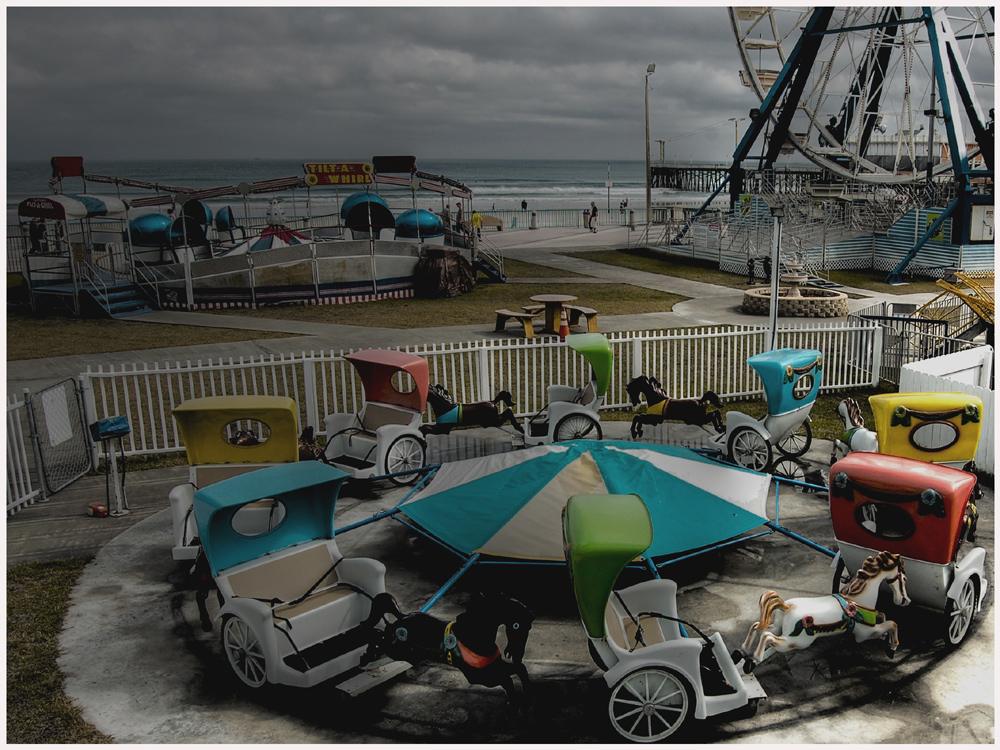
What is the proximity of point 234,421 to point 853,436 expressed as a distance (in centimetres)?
663

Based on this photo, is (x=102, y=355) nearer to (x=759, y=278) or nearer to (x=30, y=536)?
(x=30, y=536)

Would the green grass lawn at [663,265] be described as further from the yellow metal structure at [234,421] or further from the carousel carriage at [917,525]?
the yellow metal structure at [234,421]

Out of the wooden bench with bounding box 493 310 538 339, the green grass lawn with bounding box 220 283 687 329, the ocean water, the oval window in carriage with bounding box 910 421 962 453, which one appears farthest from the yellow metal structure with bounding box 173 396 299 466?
the ocean water

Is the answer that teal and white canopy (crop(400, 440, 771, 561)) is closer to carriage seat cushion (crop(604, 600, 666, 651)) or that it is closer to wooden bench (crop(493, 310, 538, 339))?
carriage seat cushion (crop(604, 600, 666, 651))

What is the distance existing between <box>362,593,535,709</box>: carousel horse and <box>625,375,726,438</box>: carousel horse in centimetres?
566

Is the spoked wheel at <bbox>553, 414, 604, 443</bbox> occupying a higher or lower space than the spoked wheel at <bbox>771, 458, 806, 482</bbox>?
higher

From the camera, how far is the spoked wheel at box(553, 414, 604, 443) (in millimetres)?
10078

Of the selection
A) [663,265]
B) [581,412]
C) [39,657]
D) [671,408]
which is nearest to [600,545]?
[39,657]

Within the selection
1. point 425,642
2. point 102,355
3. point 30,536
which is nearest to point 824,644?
point 425,642

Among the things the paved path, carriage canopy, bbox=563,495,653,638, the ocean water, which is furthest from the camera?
the ocean water

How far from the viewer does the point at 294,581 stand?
638 centimetres

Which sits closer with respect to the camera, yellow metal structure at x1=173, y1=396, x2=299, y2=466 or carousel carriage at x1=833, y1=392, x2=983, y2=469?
yellow metal structure at x1=173, y1=396, x2=299, y2=466

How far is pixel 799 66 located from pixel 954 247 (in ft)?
37.2

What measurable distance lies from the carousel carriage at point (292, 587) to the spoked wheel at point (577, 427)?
414 cm
